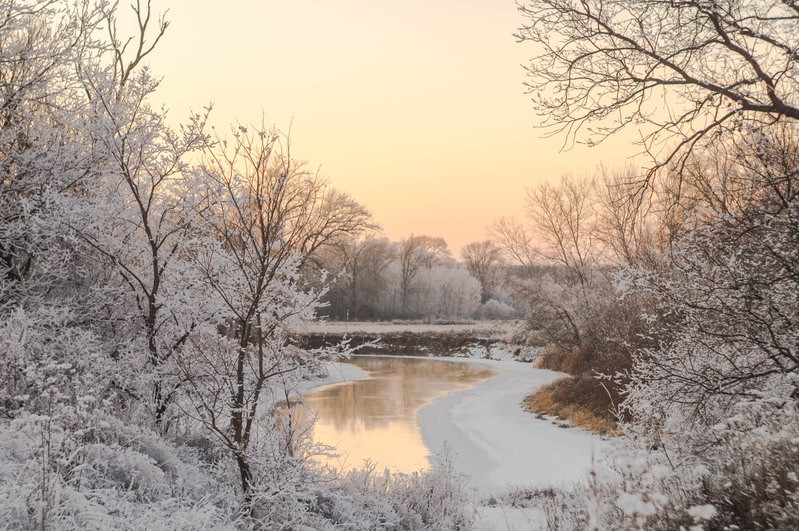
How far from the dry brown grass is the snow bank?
1.39 feet

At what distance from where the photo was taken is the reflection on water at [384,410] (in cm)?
Result: 1224

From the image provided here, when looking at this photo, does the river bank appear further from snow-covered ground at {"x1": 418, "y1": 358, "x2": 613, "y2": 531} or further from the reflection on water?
snow-covered ground at {"x1": 418, "y1": 358, "x2": 613, "y2": 531}

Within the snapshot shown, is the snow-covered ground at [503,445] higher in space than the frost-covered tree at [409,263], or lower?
lower

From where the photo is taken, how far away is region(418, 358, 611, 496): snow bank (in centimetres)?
1092

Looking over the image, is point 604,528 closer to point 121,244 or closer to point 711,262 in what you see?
point 711,262

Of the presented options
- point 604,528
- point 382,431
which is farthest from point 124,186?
point 382,431

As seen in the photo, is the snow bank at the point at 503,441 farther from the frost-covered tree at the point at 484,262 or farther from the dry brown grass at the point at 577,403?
the frost-covered tree at the point at 484,262

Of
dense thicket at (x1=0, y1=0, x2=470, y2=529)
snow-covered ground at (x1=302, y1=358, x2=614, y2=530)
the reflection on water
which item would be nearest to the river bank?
the reflection on water

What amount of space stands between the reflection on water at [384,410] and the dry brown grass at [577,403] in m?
3.72

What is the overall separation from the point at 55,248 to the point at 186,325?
6.50 feet

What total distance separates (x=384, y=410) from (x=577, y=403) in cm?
560

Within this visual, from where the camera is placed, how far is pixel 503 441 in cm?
1402

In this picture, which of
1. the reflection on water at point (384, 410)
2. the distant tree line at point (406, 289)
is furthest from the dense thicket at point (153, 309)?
the distant tree line at point (406, 289)

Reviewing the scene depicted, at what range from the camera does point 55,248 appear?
7559 millimetres
